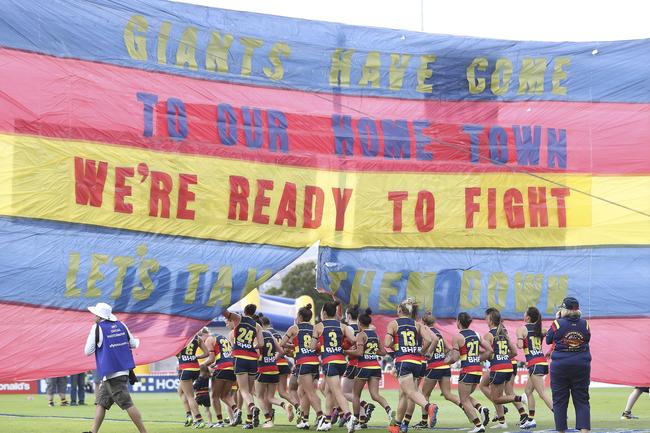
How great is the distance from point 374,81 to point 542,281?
4.24 meters

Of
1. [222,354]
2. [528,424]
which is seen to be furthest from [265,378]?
[528,424]

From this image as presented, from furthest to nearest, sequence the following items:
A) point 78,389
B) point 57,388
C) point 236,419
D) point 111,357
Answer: point 57,388 → point 78,389 → point 236,419 → point 111,357

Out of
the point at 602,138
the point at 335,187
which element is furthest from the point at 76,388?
the point at 602,138

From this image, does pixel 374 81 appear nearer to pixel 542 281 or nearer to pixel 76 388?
pixel 542 281

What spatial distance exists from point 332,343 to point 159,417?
21.4 ft

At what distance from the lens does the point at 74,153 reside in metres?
15.2

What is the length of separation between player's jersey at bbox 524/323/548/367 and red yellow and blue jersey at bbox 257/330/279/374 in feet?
13.7

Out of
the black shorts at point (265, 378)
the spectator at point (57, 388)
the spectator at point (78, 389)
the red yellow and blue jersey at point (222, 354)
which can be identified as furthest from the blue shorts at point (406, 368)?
the spectator at point (57, 388)

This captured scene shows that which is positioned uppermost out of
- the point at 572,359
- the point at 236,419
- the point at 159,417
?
the point at 572,359

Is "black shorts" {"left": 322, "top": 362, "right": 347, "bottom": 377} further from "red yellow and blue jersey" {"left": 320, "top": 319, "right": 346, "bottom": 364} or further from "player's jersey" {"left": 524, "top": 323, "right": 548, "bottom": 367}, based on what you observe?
"player's jersey" {"left": 524, "top": 323, "right": 548, "bottom": 367}

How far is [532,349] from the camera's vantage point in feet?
60.6

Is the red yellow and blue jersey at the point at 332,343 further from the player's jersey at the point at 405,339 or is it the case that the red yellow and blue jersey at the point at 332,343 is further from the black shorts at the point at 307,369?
the player's jersey at the point at 405,339

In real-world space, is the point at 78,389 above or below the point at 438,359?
below

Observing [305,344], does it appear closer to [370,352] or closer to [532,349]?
[370,352]
